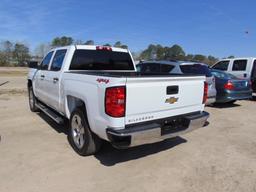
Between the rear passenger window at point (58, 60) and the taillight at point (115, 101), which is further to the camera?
the rear passenger window at point (58, 60)

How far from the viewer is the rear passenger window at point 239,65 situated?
12.5m

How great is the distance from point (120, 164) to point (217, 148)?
2.11 meters

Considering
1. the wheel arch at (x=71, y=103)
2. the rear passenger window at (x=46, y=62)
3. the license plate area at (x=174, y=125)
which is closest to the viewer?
the license plate area at (x=174, y=125)

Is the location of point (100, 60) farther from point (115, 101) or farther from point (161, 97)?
point (115, 101)

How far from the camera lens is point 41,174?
13.2 ft

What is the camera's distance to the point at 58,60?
5977mm

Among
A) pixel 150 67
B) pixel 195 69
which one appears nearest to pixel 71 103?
pixel 150 67

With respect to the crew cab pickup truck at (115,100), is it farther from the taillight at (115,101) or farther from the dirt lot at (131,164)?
the dirt lot at (131,164)

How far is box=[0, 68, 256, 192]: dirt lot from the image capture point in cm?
374

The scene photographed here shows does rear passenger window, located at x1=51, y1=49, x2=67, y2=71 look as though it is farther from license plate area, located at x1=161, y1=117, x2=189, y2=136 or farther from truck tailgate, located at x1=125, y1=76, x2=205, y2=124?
A: license plate area, located at x1=161, y1=117, x2=189, y2=136

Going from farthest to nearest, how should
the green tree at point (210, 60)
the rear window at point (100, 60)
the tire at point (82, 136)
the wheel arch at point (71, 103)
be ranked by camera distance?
1. the green tree at point (210, 60)
2. the rear window at point (100, 60)
3. the wheel arch at point (71, 103)
4. the tire at point (82, 136)

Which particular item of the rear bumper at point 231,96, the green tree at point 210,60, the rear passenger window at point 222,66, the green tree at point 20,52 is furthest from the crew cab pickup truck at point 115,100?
the green tree at point 20,52

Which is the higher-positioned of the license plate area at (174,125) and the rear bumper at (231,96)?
the license plate area at (174,125)

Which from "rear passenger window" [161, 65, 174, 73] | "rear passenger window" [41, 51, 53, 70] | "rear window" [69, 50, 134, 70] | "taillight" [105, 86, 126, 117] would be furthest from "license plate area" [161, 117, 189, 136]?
"rear passenger window" [161, 65, 174, 73]
